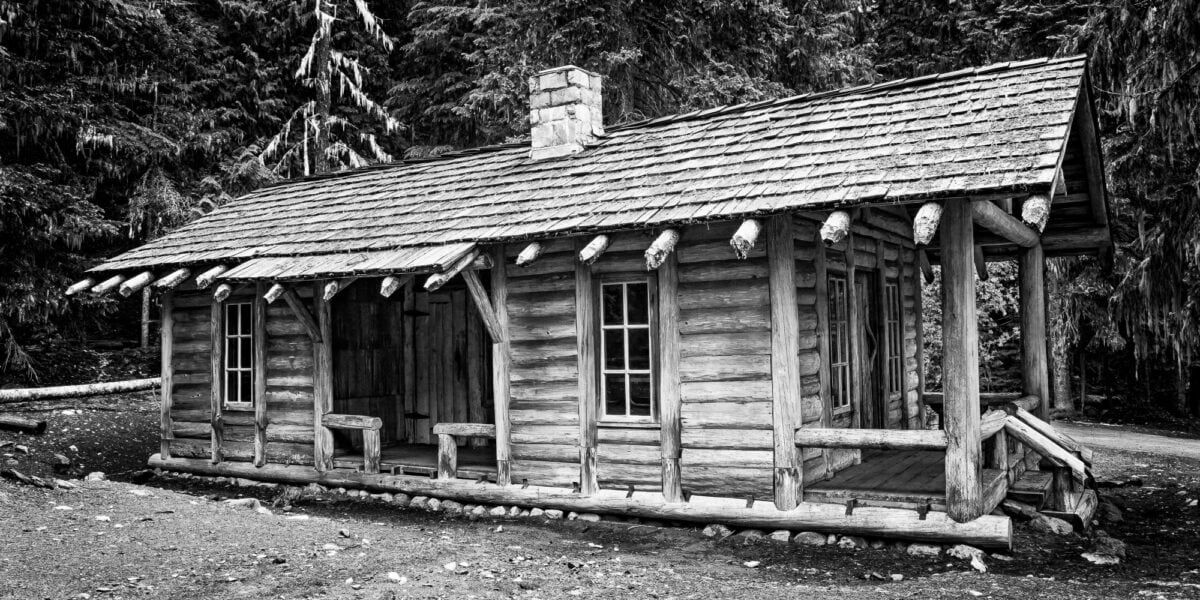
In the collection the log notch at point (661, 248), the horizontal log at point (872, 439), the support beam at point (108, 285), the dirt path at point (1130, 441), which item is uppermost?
the support beam at point (108, 285)

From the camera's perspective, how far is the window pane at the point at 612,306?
9.95 meters

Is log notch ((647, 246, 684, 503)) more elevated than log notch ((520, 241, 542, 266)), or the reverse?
log notch ((520, 241, 542, 266))

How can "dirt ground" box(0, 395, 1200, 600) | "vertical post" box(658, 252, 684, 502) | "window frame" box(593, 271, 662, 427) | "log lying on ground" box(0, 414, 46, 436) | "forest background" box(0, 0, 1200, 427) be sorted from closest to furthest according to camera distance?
"dirt ground" box(0, 395, 1200, 600), "vertical post" box(658, 252, 684, 502), "window frame" box(593, 271, 662, 427), "log lying on ground" box(0, 414, 46, 436), "forest background" box(0, 0, 1200, 427)

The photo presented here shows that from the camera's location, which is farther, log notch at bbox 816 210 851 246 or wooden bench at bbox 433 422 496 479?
wooden bench at bbox 433 422 496 479

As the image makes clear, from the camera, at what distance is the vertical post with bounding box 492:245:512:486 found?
1041 cm

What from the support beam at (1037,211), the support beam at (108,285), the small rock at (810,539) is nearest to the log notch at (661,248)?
the small rock at (810,539)

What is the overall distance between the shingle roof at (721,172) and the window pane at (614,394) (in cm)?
170

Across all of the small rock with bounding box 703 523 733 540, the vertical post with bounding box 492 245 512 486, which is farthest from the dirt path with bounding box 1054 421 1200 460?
the vertical post with bounding box 492 245 512 486

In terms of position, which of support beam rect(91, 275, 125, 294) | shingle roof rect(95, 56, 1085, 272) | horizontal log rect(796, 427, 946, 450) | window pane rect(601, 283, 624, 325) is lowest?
horizontal log rect(796, 427, 946, 450)

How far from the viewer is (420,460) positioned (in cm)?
1165

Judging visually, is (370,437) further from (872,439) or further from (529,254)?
(872,439)

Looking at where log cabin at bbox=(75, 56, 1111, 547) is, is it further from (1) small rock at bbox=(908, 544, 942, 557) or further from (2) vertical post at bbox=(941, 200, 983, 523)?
(1) small rock at bbox=(908, 544, 942, 557)

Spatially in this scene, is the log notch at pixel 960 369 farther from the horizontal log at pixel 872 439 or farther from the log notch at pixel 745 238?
the log notch at pixel 745 238

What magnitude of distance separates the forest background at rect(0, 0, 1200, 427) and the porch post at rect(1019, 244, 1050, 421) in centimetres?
425
